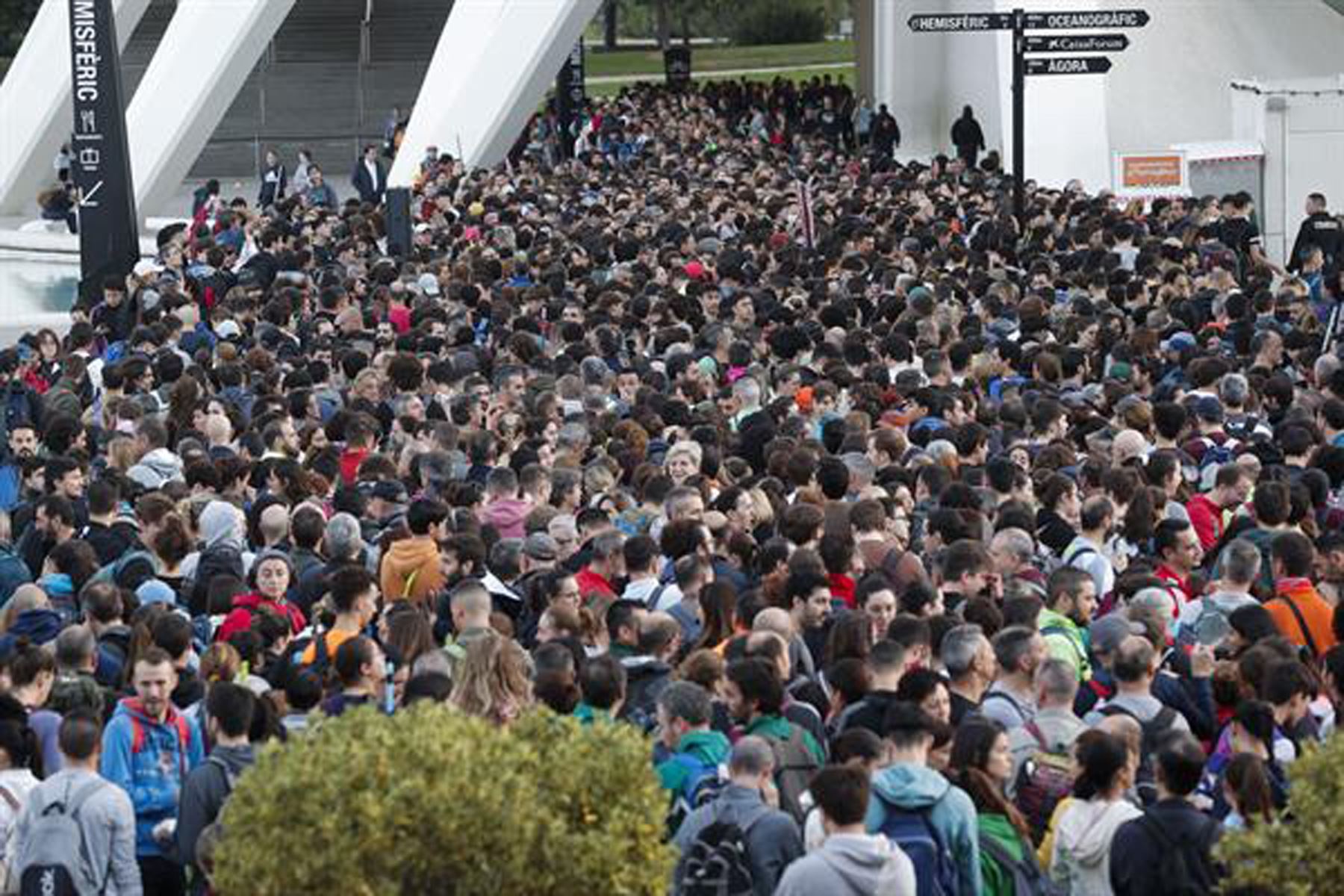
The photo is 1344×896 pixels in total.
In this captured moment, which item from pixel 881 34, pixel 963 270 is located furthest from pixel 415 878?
pixel 881 34

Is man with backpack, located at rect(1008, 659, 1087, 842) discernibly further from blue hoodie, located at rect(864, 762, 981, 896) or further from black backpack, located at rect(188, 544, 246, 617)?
black backpack, located at rect(188, 544, 246, 617)

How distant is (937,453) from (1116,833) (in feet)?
21.7

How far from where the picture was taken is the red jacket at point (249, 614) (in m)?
12.2

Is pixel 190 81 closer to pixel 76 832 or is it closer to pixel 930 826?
pixel 76 832

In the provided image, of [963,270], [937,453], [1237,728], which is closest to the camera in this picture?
[1237,728]

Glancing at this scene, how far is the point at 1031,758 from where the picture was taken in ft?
33.6

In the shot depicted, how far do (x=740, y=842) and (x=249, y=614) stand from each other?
11.4 ft

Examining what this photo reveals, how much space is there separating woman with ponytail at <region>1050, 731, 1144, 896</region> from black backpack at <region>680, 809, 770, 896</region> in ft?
3.29

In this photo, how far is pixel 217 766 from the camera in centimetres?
1027

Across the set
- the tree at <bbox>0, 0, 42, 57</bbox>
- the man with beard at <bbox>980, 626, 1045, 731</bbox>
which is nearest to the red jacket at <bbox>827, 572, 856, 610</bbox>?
the man with beard at <bbox>980, 626, 1045, 731</bbox>

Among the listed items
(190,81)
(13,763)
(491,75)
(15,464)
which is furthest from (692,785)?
(190,81)

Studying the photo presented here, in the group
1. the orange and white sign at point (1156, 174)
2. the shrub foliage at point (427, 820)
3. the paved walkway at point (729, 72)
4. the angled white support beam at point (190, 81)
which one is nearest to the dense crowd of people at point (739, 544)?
the shrub foliage at point (427, 820)

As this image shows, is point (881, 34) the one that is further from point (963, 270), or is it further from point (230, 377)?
point (230, 377)

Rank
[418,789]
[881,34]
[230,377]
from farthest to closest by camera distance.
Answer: [881,34]
[230,377]
[418,789]
